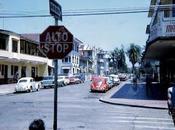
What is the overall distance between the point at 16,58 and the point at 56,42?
47322 millimetres

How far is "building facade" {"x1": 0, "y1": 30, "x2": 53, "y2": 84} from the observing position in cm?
5303

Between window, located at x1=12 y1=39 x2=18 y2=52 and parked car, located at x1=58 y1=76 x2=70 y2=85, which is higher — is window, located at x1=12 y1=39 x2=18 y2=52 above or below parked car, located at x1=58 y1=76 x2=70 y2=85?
above

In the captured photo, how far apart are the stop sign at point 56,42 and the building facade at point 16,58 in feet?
139

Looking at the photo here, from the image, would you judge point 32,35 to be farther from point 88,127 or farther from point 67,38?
point 67,38

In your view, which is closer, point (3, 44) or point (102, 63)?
point (3, 44)

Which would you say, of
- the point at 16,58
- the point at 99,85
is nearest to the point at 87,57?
the point at 16,58

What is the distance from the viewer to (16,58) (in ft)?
181

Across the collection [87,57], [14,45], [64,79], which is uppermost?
→ [87,57]

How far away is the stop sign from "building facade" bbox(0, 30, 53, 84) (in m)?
42.2

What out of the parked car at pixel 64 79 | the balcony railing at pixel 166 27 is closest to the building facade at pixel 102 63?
the parked car at pixel 64 79

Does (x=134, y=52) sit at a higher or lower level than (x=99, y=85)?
higher

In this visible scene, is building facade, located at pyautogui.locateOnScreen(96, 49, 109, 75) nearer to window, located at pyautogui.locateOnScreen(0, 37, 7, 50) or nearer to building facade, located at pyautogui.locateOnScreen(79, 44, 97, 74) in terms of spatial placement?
building facade, located at pyautogui.locateOnScreen(79, 44, 97, 74)

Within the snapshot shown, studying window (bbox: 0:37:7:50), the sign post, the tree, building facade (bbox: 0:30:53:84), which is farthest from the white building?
the sign post

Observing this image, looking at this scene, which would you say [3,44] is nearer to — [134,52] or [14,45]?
[14,45]
